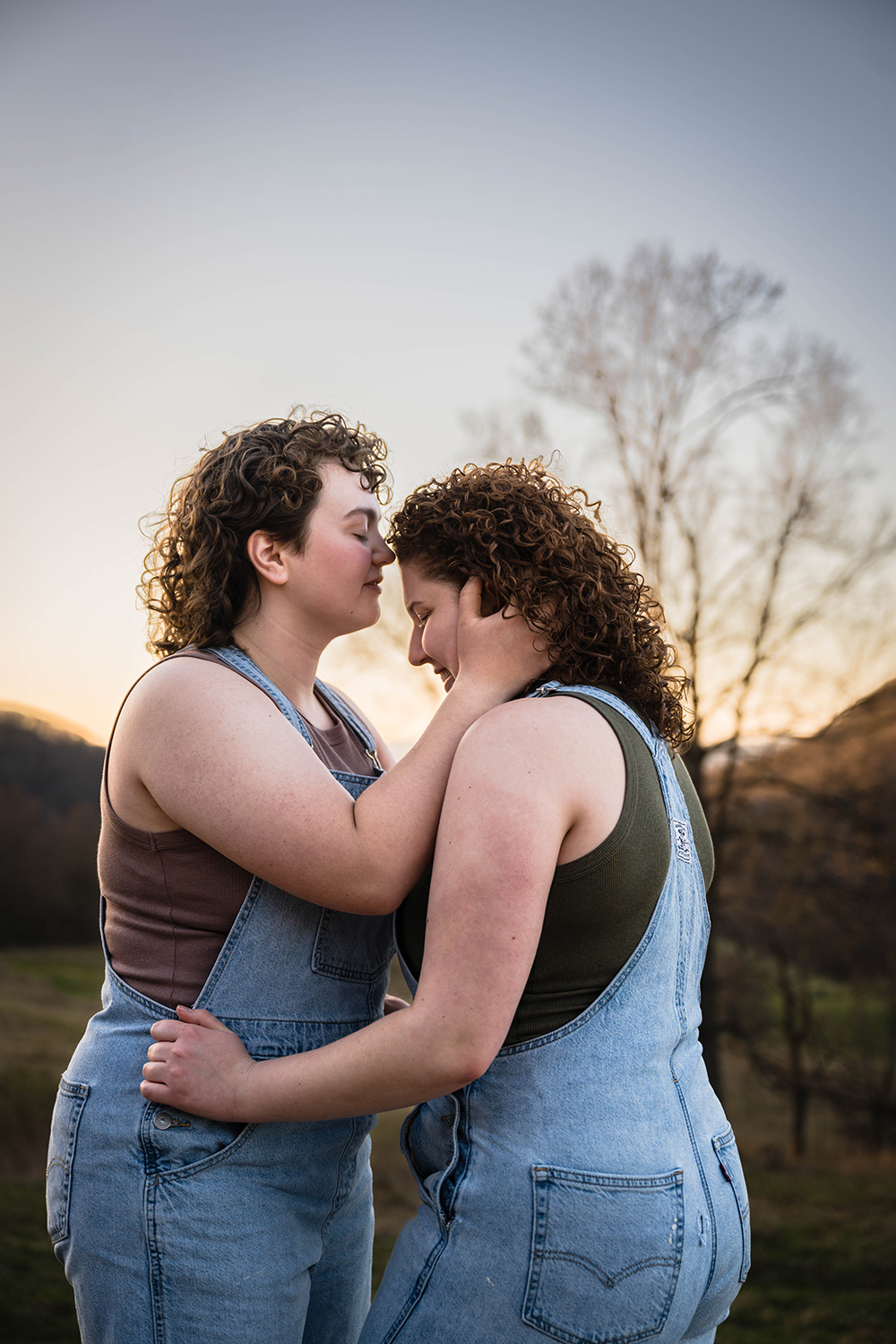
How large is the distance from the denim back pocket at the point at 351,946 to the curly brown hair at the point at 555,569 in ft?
1.72

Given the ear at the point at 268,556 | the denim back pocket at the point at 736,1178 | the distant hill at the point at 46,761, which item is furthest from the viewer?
the distant hill at the point at 46,761

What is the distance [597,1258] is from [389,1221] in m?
4.49

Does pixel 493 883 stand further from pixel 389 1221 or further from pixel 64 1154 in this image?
pixel 389 1221

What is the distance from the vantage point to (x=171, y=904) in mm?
1354

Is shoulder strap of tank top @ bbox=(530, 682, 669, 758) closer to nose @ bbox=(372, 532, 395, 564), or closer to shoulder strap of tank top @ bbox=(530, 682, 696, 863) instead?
shoulder strap of tank top @ bbox=(530, 682, 696, 863)

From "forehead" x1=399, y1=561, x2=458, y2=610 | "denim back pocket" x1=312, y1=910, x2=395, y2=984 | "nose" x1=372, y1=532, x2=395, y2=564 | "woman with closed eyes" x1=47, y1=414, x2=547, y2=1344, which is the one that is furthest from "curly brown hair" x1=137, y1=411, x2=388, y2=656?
"denim back pocket" x1=312, y1=910, x2=395, y2=984

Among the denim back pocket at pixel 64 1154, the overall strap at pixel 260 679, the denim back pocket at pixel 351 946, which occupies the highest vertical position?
the overall strap at pixel 260 679

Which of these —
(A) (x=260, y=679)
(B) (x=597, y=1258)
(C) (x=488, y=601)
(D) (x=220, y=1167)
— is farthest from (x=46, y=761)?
(B) (x=597, y=1258)

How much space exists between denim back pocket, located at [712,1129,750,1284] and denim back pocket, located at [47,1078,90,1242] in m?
0.92

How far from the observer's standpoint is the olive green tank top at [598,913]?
106 cm

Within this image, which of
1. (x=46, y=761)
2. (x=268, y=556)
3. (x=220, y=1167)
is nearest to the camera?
(x=220, y=1167)

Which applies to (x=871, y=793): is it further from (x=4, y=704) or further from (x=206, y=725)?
(x=206, y=725)

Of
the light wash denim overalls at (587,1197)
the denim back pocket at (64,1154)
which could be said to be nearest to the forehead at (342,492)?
the light wash denim overalls at (587,1197)

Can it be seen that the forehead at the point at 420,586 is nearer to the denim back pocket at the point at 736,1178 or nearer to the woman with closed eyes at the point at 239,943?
the woman with closed eyes at the point at 239,943
